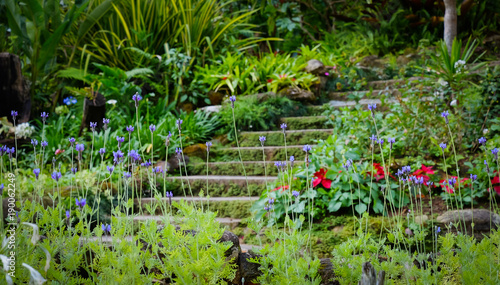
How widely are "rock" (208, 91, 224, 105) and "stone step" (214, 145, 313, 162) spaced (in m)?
1.36

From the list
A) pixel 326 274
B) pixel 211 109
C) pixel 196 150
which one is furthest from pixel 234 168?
pixel 326 274

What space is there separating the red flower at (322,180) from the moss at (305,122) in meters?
1.89

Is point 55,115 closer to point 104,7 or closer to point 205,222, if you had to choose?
point 104,7

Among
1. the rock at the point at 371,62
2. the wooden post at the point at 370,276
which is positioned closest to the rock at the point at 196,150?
the rock at the point at 371,62

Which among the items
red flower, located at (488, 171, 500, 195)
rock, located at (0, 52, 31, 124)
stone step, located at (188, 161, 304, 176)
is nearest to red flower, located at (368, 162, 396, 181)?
red flower, located at (488, 171, 500, 195)

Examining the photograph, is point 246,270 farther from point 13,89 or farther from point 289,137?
point 13,89

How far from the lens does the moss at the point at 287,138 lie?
16.5 feet

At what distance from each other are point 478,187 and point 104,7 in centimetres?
552

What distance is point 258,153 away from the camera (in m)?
5.00

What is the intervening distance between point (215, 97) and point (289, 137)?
5.50ft

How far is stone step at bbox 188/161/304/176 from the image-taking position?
15.3 feet

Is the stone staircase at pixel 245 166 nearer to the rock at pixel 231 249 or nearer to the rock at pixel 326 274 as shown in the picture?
the rock at pixel 231 249

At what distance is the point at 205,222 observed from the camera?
1.82 metres

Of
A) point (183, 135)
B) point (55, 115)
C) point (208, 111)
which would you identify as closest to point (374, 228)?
point (183, 135)
